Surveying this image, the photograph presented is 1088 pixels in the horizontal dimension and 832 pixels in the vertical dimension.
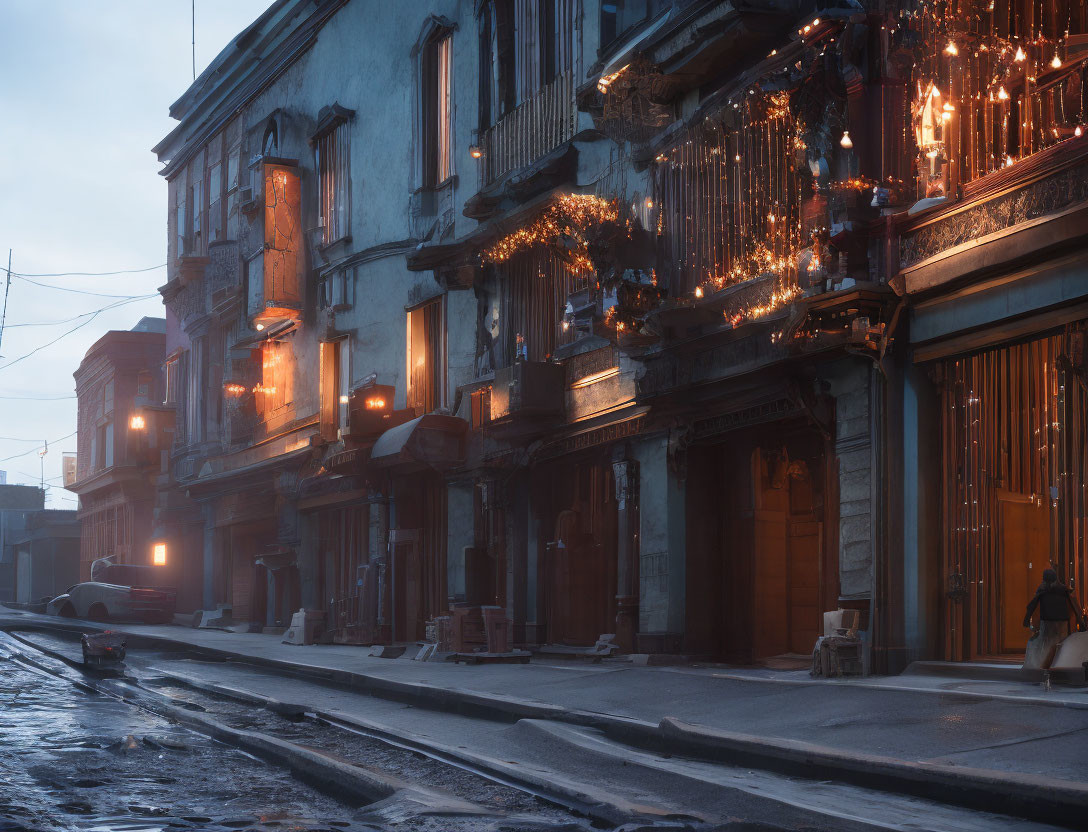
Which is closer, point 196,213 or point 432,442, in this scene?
point 432,442

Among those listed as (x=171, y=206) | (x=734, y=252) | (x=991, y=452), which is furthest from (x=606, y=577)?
(x=171, y=206)

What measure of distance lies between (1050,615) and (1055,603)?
0.37ft

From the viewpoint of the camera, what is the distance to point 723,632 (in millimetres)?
17391

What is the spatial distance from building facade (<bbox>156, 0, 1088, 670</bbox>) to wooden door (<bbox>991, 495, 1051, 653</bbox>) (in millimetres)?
30

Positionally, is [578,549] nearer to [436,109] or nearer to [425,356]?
[425,356]

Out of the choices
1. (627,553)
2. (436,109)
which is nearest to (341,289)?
(436,109)

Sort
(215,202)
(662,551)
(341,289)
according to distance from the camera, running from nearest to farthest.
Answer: (662,551) < (341,289) < (215,202)

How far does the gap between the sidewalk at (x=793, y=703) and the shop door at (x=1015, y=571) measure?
3.19 ft

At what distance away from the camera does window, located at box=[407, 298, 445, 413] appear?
2516cm

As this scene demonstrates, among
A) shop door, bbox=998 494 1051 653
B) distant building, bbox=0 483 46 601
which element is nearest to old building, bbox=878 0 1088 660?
shop door, bbox=998 494 1051 653

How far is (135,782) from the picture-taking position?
27.6 feet

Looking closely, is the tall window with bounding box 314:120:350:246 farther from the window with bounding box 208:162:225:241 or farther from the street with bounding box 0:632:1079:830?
the street with bounding box 0:632:1079:830

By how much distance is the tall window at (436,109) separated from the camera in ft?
82.9

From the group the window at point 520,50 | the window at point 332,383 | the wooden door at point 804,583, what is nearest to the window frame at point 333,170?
the window at point 332,383
